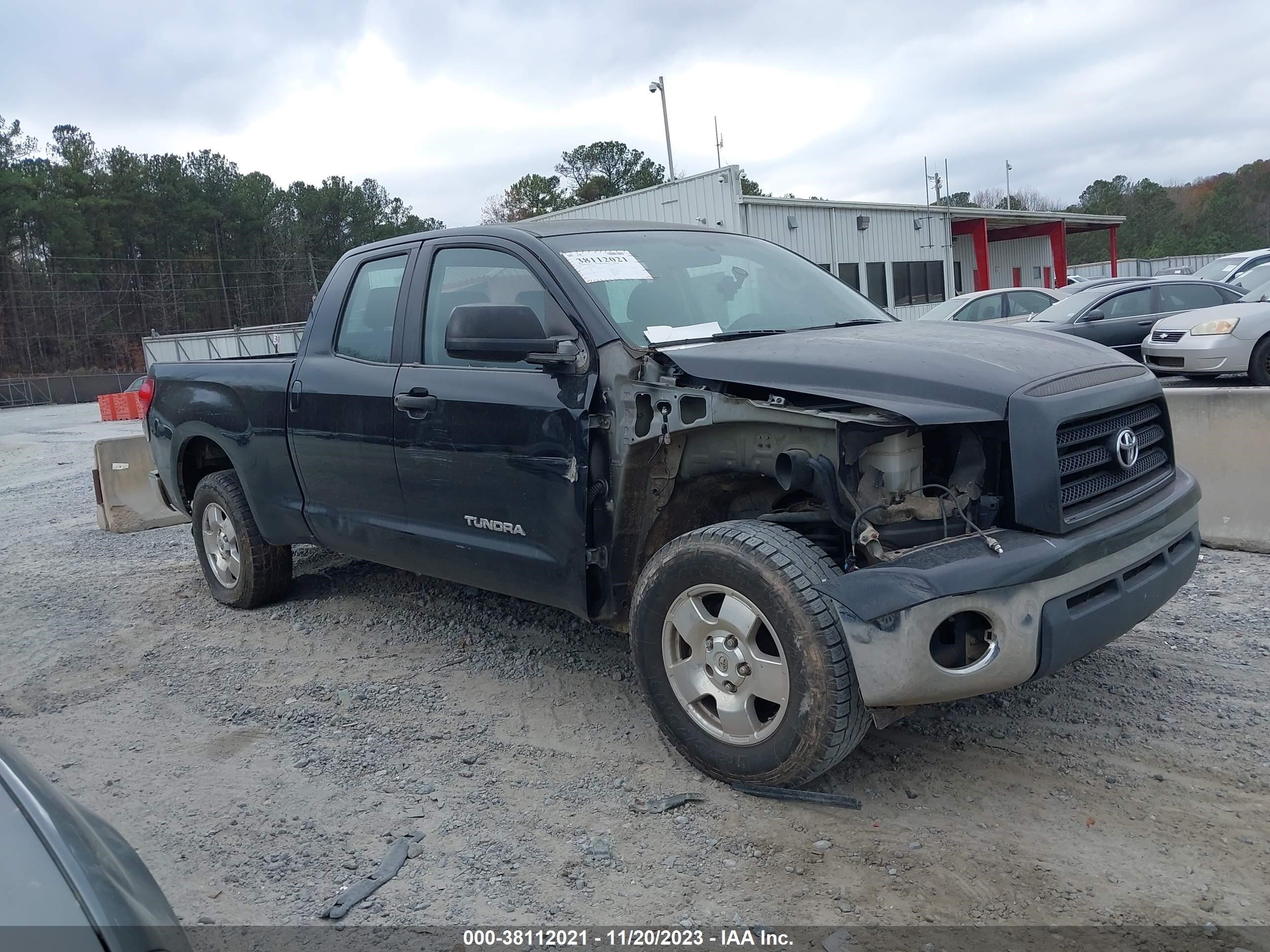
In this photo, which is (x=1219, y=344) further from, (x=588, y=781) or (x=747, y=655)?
(x=588, y=781)

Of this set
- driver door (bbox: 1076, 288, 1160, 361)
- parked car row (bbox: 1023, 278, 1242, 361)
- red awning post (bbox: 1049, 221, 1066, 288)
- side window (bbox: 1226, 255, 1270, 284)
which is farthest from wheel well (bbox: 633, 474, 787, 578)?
red awning post (bbox: 1049, 221, 1066, 288)

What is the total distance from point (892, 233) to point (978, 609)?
24.8 metres

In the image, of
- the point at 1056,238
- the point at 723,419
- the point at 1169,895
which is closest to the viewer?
the point at 1169,895

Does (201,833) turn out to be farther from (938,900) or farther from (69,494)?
(69,494)

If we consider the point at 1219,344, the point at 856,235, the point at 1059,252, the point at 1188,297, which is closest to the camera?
the point at 1219,344

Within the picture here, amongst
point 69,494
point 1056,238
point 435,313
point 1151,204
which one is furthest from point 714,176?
point 1151,204

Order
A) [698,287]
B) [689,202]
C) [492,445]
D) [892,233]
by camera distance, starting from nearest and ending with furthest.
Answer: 1. [492,445]
2. [698,287]
3. [689,202]
4. [892,233]

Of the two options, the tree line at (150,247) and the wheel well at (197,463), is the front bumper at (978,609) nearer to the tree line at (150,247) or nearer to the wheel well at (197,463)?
the wheel well at (197,463)

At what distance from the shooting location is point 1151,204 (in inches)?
2721

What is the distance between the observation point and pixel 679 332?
3846 millimetres

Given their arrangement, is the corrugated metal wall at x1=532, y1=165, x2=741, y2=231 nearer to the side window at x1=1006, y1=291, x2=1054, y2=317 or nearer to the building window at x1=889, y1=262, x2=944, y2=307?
the side window at x1=1006, y1=291, x2=1054, y2=317

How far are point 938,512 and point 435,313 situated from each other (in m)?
2.38

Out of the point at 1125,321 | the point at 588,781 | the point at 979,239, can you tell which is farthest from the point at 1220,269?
the point at 588,781

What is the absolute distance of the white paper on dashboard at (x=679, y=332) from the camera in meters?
3.78
